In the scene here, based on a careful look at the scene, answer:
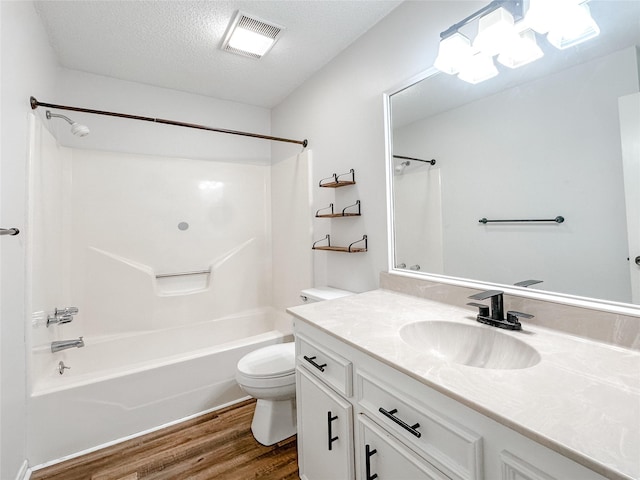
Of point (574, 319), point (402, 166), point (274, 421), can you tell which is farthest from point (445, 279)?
point (274, 421)

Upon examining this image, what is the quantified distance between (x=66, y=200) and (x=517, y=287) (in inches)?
113

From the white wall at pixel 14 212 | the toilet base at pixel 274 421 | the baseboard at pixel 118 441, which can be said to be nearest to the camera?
the white wall at pixel 14 212

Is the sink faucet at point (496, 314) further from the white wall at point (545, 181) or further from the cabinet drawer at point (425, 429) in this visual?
the cabinet drawer at point (425, 429)

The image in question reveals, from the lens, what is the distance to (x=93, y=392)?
166 cm

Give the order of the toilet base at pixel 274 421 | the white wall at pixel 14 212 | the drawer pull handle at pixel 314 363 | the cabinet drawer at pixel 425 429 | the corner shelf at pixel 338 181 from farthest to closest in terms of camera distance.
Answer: the corner shelf at pixel 338 181 < the toilet base at pixel 274 421 < the white wall at pixel 14 212 < the drawer pull handle at pixel 314 363 < the cabinet drawer at pixel 425 429

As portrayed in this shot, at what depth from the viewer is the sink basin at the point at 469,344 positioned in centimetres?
98

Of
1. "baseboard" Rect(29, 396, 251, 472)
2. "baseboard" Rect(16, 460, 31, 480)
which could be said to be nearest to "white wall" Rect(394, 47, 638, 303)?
"baseboard" Rect(29, 396, 251, 472)

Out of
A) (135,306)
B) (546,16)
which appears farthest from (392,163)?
(135,306)

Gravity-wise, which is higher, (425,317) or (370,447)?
(425,317)

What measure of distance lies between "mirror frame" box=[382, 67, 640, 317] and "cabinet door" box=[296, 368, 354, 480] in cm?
74

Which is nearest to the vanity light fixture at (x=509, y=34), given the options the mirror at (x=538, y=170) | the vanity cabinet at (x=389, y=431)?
the mirror at (x=538, y=170)

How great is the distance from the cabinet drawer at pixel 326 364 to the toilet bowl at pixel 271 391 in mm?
378

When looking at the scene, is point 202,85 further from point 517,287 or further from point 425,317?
point 517,287

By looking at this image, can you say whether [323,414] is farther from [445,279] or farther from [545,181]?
[545,181]
